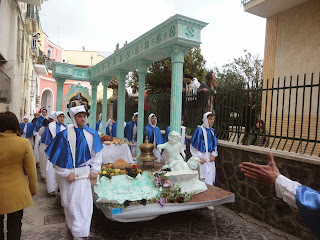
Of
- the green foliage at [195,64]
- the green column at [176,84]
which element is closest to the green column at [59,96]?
the green foliage at [195,64]

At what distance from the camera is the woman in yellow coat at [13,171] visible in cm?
298

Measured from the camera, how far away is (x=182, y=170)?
480 cm

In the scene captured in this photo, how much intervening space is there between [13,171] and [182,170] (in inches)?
110

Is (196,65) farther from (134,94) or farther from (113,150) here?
(113,150)

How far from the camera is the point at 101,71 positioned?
1159cm

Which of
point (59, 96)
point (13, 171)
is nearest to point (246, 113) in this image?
point (13, 171)

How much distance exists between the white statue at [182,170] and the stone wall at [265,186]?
110 centimetres

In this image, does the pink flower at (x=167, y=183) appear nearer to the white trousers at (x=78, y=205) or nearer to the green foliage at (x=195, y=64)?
the white trousers at (x=78, y=205)

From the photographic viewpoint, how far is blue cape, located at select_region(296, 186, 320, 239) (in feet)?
4.58

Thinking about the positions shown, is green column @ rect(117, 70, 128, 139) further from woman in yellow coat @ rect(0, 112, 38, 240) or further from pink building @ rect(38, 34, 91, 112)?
pink building @ rect(38, 34, 91, 112)

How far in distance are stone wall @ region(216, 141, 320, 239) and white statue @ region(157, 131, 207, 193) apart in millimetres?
1096

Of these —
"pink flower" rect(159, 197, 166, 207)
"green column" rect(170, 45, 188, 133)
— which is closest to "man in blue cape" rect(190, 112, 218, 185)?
"green column" rect(170, 45, 188, 133)

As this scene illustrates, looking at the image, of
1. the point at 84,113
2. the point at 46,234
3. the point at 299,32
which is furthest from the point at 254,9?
the point at 46,234

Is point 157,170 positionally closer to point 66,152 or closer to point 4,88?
point 66,152
